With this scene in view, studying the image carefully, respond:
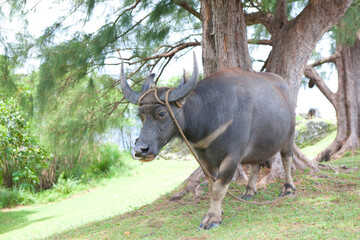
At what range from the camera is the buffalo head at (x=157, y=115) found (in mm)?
3121

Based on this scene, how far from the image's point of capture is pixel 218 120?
3.52 metres

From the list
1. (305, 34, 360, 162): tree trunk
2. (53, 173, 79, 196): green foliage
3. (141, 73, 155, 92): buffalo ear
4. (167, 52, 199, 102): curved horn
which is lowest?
(53, 173, 79, 196): green foliage

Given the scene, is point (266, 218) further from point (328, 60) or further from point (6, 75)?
point (328, 60)

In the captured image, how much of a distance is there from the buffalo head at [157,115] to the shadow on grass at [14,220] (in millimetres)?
6659

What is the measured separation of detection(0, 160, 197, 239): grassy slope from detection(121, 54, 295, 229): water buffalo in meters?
3.37

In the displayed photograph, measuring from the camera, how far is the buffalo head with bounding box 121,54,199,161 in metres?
3.12

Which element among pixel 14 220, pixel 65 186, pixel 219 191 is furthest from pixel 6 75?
pixel 65 186

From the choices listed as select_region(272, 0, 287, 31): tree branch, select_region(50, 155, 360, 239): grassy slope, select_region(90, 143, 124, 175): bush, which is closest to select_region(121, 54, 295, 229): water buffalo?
select_region(50, 155, 360, 239): grassy slope

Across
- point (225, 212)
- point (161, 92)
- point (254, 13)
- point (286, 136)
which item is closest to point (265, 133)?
point (286, 136)

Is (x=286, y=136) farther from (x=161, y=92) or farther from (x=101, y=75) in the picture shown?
Answer: (x=101, y=75)

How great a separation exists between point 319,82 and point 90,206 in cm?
729

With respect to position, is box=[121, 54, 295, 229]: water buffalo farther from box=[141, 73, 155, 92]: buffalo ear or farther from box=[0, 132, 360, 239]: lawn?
box=[0, 132, 360, 239]: lawn

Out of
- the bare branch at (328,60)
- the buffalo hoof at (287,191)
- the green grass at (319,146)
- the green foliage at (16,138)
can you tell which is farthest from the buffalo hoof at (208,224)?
the green grass at (319,146)

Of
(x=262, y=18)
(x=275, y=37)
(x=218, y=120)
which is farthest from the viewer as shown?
(x=262, y=18)
